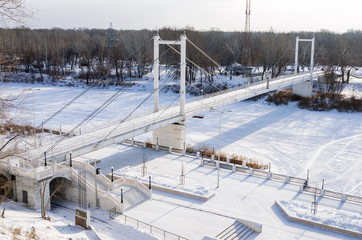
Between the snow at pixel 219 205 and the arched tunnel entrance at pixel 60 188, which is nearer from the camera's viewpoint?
the snow at pixel 219 205

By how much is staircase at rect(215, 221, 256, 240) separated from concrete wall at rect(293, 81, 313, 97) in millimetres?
47360

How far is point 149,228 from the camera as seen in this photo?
19297 millimetres

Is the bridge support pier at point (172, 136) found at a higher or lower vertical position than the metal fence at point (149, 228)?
higher

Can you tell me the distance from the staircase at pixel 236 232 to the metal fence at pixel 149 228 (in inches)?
86.4

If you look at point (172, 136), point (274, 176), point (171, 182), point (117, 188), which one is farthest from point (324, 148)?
point (117, 188)

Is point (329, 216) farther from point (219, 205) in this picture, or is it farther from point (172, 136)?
point (172, 136)

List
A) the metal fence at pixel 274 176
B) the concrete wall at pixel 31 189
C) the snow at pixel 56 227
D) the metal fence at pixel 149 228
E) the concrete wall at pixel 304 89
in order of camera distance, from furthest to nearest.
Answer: the concrete wall at pixel 304 89
the metal fence at pixel 274 176
the concrete wall at pixel 31 189
the metal fence at pixel 149 228
the snow at pixel 56 227

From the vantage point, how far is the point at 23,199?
2134 centimetres

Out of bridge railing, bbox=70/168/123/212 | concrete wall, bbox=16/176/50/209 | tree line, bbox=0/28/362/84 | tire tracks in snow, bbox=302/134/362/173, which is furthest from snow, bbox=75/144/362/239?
tree line, bbox=0/28/362/84

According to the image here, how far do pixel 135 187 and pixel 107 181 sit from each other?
1.78 m

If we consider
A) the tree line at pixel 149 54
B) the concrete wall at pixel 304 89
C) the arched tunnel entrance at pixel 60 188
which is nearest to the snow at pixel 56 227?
the arched tunnel entrance at pixel 60 188

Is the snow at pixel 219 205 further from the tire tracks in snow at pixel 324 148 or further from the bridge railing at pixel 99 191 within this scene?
the tire tracks in snow at pixel 324 148

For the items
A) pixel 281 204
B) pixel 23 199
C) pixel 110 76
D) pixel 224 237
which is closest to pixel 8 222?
pixel 23 199

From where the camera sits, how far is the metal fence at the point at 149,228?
59.9 ft
